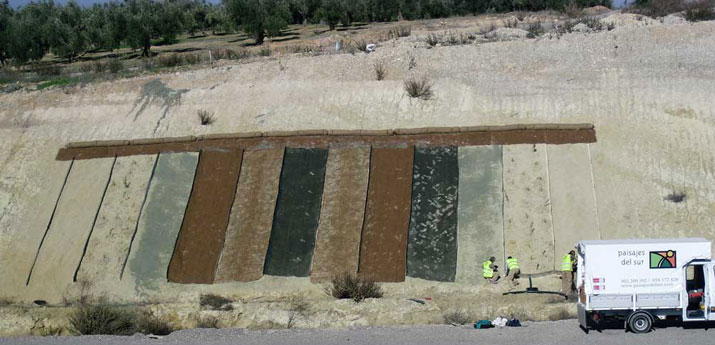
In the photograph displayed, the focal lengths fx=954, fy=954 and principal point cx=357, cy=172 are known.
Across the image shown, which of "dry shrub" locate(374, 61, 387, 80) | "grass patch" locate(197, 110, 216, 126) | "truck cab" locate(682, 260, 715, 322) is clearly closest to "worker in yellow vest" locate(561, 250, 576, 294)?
"truck cab" locate(682, 260, 715, 322)

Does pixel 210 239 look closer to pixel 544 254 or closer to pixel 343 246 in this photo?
pixel 343 246

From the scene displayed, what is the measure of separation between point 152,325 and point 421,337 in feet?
23.2

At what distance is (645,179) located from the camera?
2978cm

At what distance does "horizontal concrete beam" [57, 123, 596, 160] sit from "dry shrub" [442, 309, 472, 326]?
27.7ft

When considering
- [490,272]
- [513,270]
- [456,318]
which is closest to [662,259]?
[456,318]

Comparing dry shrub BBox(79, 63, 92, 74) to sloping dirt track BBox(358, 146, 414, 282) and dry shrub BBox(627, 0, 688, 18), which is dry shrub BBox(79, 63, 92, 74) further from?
dry shrub BBox(627, 0, 688, 18)

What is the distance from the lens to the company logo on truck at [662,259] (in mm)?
22359

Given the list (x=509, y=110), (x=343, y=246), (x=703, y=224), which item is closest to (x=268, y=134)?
(x=343, y=246)

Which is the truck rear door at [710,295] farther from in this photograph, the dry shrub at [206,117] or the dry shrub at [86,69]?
the dry shrub at [86,69]

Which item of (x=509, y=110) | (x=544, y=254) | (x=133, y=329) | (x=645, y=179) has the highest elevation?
(x=509, y=110)

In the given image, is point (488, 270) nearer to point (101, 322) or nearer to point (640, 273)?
point (640, 273)

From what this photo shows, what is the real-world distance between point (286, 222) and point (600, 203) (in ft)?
31.8

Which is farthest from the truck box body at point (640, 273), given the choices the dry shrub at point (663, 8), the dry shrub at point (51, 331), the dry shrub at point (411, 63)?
the dry shrub at point (663, 8)

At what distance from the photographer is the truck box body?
22344 millimetres
